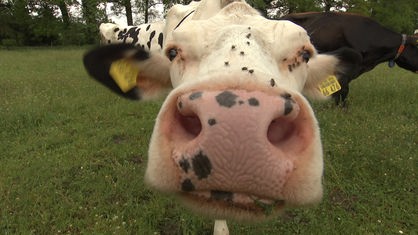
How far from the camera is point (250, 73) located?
1708mm

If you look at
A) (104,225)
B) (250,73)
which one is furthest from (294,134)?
(104,225)

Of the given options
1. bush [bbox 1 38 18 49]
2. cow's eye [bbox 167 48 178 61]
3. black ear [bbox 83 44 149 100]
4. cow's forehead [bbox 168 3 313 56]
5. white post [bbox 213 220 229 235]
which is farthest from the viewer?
bush [bbox 1 38 18 49]

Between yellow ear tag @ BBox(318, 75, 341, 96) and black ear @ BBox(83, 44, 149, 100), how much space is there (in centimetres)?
152

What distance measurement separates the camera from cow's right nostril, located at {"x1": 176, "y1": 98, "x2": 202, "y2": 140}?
1570 millimetres

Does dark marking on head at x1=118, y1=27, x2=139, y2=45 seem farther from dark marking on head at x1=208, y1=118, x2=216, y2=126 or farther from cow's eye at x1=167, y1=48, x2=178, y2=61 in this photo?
dark marking on head at x1=208, y1=118, x2=216, y2=126

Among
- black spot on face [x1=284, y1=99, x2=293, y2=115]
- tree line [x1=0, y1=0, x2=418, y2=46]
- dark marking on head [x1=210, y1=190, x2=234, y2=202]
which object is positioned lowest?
tree line [x1=0, y1=0, x2=418, y2=46]

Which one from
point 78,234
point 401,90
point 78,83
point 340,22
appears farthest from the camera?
point 78,83

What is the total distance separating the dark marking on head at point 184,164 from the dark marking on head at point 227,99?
10.2 inches

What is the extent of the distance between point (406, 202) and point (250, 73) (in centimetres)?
321

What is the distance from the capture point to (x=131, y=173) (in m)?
4.64

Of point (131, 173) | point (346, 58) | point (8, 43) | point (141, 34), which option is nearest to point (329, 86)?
point (346, 58)

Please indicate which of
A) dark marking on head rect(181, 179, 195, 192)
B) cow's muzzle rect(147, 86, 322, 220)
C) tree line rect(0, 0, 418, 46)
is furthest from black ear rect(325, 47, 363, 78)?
tree line rect(0, 0, 418, 46)

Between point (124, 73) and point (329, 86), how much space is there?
1698 millimetres

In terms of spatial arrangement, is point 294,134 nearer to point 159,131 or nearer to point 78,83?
point 159,131
